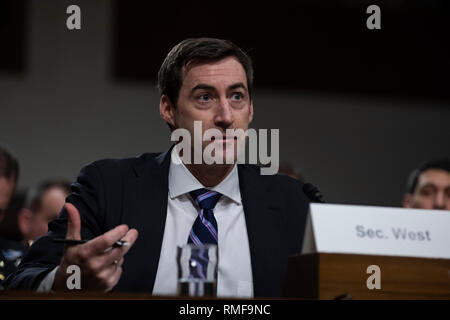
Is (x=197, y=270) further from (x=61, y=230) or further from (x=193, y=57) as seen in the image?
(x=193, y=57)

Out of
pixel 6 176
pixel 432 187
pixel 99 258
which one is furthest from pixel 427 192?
pixel 99 258

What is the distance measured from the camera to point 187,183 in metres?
2.04

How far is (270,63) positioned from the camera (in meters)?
5.59

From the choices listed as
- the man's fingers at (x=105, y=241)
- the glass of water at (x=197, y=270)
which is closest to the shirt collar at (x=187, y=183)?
the glass of water at (x=197, y=270)

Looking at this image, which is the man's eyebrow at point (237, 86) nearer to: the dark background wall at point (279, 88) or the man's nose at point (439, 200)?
the man's nose at point (439, 200)

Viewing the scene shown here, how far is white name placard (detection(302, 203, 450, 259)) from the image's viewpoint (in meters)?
1.41

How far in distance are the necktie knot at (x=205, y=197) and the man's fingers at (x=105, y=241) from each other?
68 cm

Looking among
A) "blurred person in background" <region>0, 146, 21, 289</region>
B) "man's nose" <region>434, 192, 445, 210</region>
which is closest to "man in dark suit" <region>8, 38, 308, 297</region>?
"blurred person in background" <region>0, 146, 21, 289</region>

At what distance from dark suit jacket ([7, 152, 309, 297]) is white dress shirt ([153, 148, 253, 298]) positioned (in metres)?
0.03

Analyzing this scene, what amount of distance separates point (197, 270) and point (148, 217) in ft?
1.69

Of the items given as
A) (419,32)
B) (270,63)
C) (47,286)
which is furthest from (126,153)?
(47,286)

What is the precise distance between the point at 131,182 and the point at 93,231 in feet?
0.63

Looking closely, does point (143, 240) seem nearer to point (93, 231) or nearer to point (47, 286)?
point (93, 231)

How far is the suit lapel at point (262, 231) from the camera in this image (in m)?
1.90
